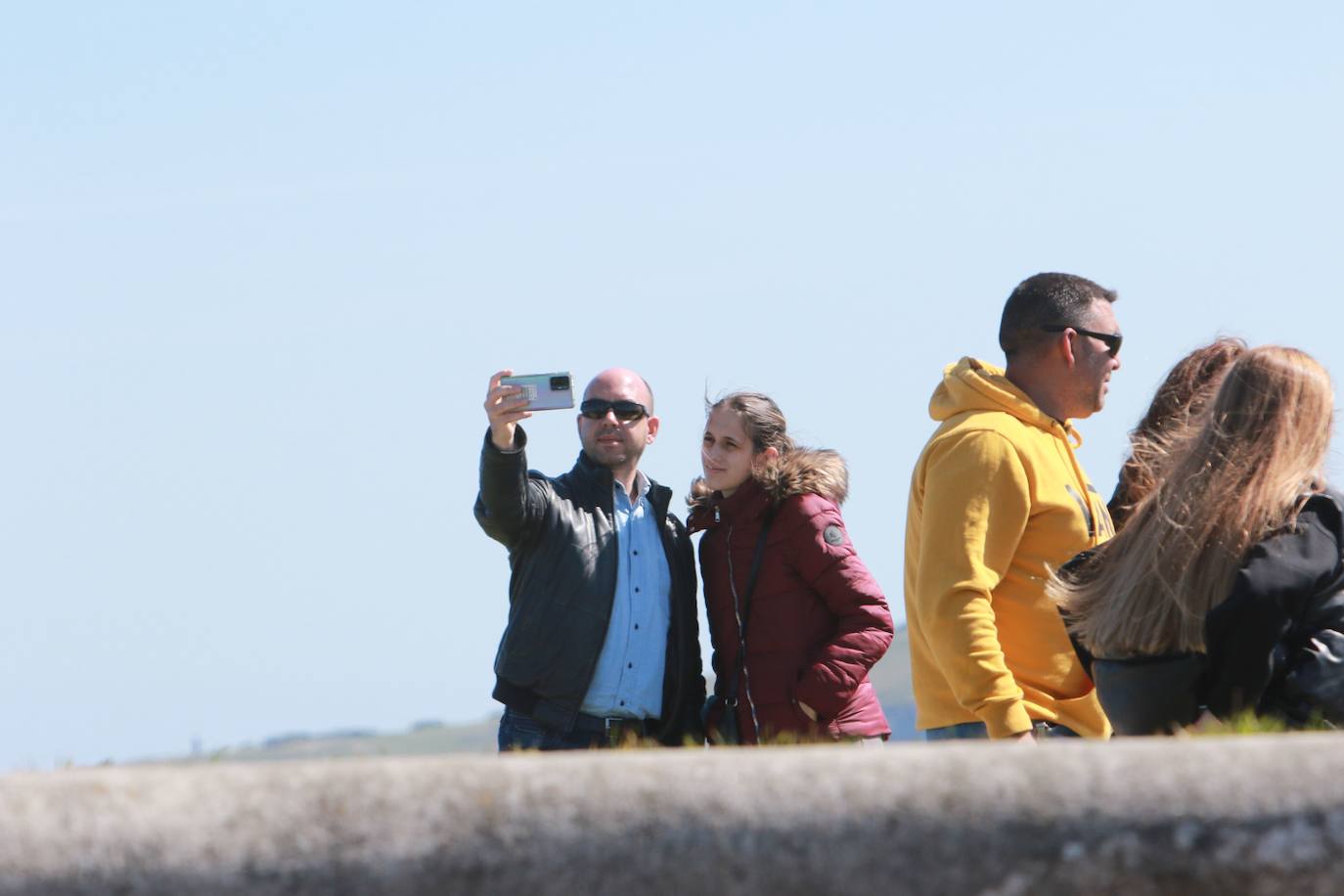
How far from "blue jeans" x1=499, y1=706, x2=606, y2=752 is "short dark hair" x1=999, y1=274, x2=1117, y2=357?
78.5 inches

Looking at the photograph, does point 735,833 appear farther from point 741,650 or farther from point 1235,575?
point 741,650

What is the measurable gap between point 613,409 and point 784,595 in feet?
3.23

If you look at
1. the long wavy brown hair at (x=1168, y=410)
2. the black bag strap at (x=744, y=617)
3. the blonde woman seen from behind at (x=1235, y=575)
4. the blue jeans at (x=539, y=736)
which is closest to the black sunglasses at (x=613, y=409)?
the black bag strap at (x=744, y=617)

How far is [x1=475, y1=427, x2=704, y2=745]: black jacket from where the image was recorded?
5.99 m

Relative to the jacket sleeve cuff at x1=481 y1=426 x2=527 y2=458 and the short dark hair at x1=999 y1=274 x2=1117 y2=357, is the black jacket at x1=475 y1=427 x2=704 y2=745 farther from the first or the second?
the short dark hair at x1=999 y1=274 x2=1117 y2=357

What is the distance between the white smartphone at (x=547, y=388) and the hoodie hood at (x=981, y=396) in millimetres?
1324

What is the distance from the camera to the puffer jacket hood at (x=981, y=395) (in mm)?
5461

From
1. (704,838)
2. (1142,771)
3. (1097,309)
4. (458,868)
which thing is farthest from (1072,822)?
(1097,309)

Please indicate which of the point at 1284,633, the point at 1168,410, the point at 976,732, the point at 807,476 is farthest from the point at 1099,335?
the point at 1284,633

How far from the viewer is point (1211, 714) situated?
13.1ft

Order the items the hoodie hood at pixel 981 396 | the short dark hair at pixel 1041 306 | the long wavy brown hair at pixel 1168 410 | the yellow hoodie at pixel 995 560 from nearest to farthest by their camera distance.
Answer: the yellow hoodie at pixel 995 560 → the long wavy brown hair at pixel 1168 410 → the hoodie hood at pixel 981 396 → the short dark hair at pixel 1041 306

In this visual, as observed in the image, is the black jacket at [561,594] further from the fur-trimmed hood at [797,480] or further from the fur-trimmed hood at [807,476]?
the fur-trimmed hood at [807,476]

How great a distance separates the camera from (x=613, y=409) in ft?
21.1

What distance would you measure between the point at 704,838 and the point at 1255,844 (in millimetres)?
754
